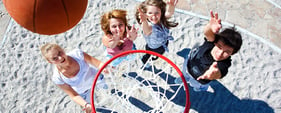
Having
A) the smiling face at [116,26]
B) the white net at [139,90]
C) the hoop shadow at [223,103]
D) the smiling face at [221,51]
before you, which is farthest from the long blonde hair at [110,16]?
the hoop shadow at [223,103]

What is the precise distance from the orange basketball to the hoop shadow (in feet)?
6.90

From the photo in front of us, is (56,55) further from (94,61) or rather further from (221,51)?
(221,51)

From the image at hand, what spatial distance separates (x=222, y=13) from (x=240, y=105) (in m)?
1.69

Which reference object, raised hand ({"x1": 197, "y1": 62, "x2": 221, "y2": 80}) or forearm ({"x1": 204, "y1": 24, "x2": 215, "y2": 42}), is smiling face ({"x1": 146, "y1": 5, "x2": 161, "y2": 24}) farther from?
raised hand ({"x1": 197, "y1": 62, "x2": 221, "y2": 80})

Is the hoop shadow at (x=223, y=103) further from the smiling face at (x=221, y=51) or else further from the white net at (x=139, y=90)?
the smiling face at (x=221, y=51)

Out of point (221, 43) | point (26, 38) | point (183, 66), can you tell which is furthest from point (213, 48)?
point (26, 38)

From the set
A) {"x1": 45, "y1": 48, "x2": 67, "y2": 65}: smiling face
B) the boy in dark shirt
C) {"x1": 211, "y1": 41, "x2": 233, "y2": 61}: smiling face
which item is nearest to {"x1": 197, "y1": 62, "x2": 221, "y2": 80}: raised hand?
the boy in dark shirt

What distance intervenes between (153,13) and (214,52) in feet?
2.89

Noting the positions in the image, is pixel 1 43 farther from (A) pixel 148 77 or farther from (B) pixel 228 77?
(B) pixel 228 77

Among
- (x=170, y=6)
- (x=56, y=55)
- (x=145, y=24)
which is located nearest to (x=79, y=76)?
(x=56, y=55)

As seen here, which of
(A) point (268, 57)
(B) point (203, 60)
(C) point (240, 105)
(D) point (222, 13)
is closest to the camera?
(B) point (203, 60)

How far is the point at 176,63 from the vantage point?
4.42 metres

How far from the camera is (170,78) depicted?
4273 mm

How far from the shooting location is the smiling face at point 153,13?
349cm
